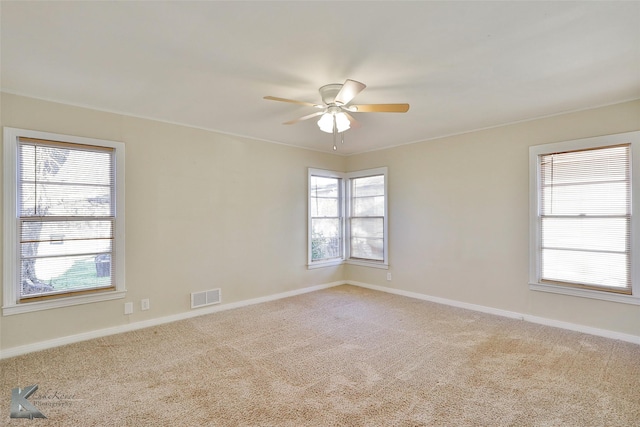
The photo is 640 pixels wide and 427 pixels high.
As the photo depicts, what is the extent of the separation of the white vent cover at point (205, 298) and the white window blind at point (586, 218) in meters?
4.13

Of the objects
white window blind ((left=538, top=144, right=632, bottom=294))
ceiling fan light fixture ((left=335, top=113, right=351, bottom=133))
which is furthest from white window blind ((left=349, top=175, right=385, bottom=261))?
ceiling fan light fixture ((left=335, top=113, right=351, bottom=133))

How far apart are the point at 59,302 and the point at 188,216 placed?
5.17ft

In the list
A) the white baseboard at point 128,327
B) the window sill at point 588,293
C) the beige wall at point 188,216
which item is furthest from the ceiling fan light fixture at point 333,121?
the window sill at point 588,293

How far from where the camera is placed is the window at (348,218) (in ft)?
18.7

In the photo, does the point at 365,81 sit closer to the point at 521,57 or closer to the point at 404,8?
the point at 404,8

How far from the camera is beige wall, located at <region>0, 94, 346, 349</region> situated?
3370 millimetres

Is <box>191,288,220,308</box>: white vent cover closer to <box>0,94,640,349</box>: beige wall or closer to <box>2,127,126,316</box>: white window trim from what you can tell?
<box>0,94,640,349</box>: beige wall

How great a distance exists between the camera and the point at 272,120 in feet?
13.2

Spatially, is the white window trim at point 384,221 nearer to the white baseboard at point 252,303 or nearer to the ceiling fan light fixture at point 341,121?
the white baseboard at point 252,303

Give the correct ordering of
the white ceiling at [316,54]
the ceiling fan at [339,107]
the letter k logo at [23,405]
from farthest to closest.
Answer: the ceiling fan at [339,107], the letter k logo at [23,405], the white ceiling at [316,54]

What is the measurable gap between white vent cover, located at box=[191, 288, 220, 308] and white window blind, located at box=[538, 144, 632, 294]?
4.13m

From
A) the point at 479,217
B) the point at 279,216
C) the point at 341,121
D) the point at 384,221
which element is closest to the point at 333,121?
the point at 341,121

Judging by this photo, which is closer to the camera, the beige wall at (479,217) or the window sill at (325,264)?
the beige wall at (479,217)

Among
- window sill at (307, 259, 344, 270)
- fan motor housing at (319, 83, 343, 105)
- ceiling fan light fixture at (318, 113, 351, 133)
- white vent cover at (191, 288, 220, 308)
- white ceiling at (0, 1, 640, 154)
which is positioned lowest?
white vent cover at (191, 288, 220, 308)
